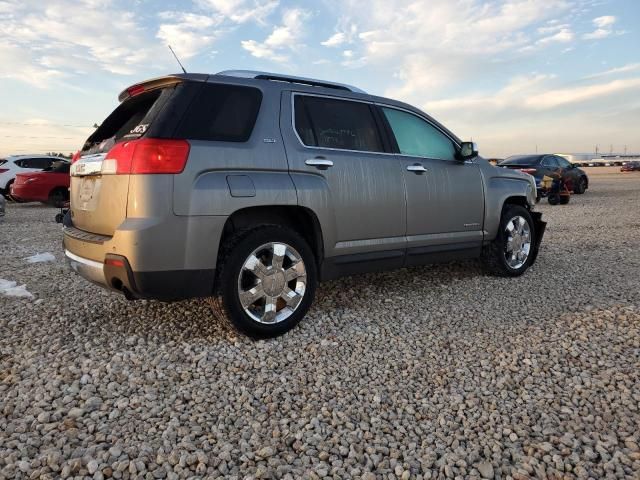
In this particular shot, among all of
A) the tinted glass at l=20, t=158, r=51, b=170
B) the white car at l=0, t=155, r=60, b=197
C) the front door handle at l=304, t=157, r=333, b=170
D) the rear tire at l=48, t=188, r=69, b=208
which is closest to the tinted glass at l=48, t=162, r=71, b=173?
the rear tire at l=48, t=188, r=69, b=208

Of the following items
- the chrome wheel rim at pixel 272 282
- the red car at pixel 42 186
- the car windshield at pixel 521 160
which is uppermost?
the car windshield at pixel 521 160

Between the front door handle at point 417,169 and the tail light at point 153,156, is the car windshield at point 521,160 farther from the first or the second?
the tail light at point 153,156

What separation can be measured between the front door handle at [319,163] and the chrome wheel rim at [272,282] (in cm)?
65

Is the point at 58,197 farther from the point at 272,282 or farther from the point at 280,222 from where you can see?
the point at 272,282

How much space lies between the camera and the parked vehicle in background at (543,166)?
16.1 m

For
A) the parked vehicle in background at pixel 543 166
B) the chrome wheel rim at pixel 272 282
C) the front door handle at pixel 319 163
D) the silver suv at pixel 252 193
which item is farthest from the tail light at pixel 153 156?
the parked vehicle in background at pixel 543 166

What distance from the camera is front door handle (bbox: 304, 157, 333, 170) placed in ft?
12.0

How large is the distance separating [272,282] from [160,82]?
5.25 feet

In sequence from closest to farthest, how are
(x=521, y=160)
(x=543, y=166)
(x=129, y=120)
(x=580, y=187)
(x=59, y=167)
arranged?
1. (x=129, y=120)
2. (x=59, y=167)
3. (x=543, y=166)
4. (x=521, y=160)
5. (x=580, y=187)

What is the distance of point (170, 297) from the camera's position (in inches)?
124

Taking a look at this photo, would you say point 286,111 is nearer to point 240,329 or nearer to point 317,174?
point 317,174

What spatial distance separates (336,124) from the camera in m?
4.00

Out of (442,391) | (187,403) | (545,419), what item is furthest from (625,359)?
(187,403)

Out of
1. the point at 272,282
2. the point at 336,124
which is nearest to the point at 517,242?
the point at 336,124
